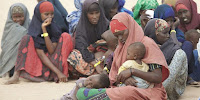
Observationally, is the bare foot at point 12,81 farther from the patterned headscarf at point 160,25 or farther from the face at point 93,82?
the patterned headscarf at point 160,25

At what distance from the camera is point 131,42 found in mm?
5918

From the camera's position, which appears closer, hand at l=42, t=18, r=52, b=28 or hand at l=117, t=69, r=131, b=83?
hand at l=117, t=69, r=131, b=83

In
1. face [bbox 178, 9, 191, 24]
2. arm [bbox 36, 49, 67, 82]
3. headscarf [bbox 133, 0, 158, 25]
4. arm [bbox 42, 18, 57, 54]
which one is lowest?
arm [bbox 36, 49, 67, 82]

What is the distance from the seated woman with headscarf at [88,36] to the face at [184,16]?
1560 mm

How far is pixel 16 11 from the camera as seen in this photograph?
30.4 feet

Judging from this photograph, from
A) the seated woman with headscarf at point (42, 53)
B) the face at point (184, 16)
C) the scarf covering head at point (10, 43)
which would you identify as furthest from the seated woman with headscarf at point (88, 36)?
the face at point (184, 16)

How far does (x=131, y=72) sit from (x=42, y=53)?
10.4 ft

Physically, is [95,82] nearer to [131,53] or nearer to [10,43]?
[131,53]

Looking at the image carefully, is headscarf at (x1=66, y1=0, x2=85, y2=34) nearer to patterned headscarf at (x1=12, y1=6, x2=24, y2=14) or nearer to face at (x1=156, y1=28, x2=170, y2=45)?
patterned headscarf at (x1=12, y1=6, x2=24, y2=14)

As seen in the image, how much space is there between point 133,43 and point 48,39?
2963 mm

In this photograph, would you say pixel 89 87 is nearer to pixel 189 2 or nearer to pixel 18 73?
pixel 18 73

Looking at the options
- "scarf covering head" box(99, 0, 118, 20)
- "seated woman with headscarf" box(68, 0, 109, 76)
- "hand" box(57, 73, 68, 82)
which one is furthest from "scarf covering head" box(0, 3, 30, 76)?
"scarf covering head" box(99, 0, 118, 20)

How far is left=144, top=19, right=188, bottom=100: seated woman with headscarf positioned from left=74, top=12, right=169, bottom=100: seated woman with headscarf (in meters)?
0.71

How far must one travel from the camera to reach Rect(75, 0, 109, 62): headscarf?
27.5 ft
